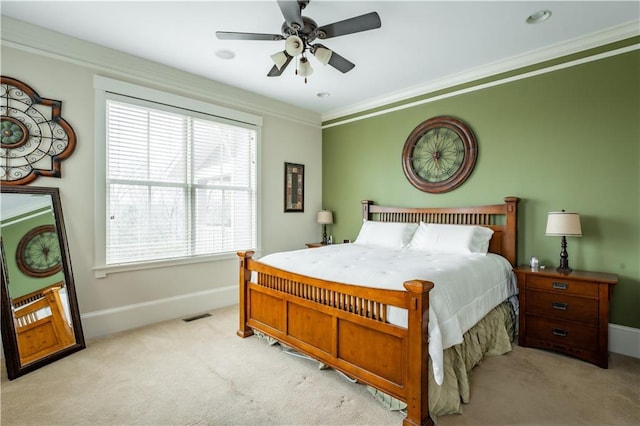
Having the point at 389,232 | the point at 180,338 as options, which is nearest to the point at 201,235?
the point at 180,338

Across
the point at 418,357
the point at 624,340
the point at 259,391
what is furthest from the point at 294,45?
the point at 624,340

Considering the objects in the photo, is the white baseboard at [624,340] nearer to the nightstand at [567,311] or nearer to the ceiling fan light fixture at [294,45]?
the nightstand at [567,311]

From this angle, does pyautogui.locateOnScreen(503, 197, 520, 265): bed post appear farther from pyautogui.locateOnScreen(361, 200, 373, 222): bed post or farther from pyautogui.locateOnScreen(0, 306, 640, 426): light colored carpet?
pyautogui.locateOnScreen(361, 200, 373, 222): bed post

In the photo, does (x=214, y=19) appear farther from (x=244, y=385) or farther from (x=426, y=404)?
(x=426, y=404)

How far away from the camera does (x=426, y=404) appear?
1.83 metres

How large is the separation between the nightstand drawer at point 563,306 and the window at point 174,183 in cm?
331

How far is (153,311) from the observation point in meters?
3.57

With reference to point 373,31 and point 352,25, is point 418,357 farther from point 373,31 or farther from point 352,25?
point 373,31

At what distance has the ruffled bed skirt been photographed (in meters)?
1.94

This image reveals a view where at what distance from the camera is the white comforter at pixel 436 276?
6.42 feet

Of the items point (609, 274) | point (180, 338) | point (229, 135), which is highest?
point (229, 135)

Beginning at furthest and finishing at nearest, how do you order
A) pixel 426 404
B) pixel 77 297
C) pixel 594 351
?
pixel 77 297
pixel 594 351
pixel 426 404

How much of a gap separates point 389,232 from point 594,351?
209 cm

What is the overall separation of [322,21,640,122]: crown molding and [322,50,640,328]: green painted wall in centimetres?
16
